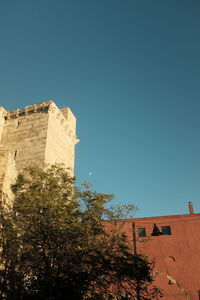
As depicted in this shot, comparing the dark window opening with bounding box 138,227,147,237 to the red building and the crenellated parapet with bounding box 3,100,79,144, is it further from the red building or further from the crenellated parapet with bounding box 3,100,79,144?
the crenellated parapet with bounding box 3,100,79,144

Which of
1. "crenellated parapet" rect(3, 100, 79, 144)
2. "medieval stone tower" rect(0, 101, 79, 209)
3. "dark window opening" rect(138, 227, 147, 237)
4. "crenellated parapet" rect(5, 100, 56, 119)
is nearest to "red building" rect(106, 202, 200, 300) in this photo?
"dark window opening" rect(138, 227, 147, 237)

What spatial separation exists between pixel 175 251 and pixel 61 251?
1971cm

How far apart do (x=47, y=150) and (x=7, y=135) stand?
5011 mm

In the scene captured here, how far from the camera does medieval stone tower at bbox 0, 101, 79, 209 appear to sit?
2466cm

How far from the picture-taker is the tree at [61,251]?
1197 centimetres

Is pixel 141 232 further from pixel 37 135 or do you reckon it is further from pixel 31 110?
pixel 31 110

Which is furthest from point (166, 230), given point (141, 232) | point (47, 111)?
point (47, 111)

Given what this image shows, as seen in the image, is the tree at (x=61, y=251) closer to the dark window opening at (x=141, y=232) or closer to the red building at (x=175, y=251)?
the red building at (x=175, y=251)

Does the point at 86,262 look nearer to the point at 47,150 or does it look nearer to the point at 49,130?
the point at 47,150

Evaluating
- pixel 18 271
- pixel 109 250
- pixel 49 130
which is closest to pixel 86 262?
pixel 109 250

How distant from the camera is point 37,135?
84.2 feet

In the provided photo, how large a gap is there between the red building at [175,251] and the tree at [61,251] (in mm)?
13467

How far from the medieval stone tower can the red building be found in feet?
30.0

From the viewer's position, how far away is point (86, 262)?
40.0 ft
